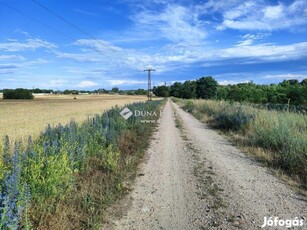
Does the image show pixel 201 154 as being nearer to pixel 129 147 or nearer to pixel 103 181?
pixel 129 147

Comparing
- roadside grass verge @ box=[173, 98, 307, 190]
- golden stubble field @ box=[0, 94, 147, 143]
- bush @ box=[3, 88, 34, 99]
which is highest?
bush @ box=[3, 88, 34, 99]

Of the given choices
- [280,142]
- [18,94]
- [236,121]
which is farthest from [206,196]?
[18,94]

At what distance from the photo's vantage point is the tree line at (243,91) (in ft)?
139

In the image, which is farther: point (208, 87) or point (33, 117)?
point (208, 87)

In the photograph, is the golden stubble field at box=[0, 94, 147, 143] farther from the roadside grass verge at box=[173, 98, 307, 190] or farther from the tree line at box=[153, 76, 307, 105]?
the tree line at box=[153, 76, 307, 105]

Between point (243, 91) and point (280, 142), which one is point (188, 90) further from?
point (280, 142)

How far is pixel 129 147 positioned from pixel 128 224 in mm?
6043

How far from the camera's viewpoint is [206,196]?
5.71 m

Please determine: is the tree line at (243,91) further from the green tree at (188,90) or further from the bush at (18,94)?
the bush at (18,94)

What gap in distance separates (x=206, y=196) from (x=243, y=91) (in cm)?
5180

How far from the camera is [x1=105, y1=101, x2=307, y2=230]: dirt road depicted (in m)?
4.61

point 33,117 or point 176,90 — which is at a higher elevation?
point 176,90

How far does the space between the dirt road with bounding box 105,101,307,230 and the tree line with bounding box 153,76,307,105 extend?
23.9 ft

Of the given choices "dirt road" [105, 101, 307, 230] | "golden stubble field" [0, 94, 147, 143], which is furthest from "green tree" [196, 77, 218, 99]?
"dirt road" [105, 101, 307, 230]
